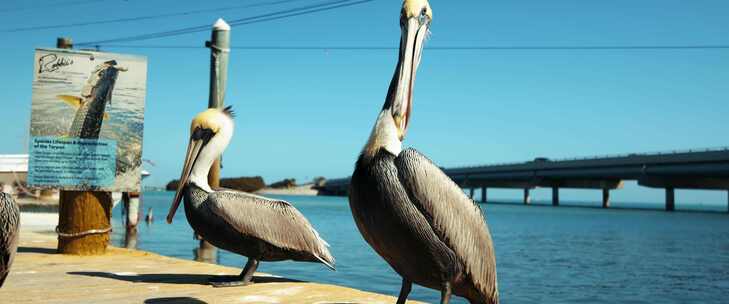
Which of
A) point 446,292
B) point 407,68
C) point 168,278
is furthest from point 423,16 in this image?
point 168,278

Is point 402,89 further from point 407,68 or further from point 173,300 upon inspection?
point 173,300

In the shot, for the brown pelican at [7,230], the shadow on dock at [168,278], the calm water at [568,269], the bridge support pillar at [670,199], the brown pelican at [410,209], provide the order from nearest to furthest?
the brown pelican at [410,209]
the brown pelican at [7,230]
the shadow on dock at [168,278]
the calm water at [568,269]
the bridge support pillar at [670,199]

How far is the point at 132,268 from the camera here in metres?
6.83

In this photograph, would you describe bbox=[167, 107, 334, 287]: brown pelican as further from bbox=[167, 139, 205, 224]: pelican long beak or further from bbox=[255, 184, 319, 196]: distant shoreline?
bbox=[255, 184, 319, 196]: distant shoreline

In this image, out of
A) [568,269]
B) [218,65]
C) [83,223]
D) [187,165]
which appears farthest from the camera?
[568,269]

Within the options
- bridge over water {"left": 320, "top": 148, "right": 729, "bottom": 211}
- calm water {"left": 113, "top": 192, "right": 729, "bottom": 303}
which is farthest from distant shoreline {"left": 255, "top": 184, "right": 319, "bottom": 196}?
calm water {"left": 113, "top": 192, "right": 729, "bottom": 303}

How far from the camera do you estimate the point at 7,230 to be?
422 cm

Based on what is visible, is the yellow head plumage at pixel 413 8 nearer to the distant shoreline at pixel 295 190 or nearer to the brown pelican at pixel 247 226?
the brown pelican at pixel 247 226

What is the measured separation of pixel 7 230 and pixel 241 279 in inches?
84.3

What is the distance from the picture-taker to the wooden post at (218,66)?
10406 millimetres

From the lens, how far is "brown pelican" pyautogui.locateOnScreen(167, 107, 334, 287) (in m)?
5.71

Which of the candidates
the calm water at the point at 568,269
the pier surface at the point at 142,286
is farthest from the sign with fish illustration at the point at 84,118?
the calm water at the point at 568,269

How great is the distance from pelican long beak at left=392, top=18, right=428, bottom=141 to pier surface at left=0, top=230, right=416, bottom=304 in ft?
6.63

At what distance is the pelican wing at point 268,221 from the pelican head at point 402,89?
2411 millimetres
